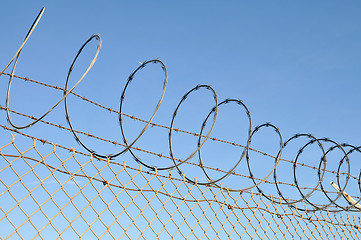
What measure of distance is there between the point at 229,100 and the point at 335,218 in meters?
2.45

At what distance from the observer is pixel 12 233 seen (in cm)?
356

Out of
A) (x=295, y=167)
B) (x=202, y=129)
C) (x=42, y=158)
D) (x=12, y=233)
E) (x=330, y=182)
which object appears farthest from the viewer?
(x=330, y=182)

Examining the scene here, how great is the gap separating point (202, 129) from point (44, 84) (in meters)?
2.16

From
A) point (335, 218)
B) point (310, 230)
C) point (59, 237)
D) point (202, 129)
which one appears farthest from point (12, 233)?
point (335, 218)

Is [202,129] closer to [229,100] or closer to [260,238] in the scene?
[229,100]

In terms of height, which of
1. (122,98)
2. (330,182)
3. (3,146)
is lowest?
(3,146)

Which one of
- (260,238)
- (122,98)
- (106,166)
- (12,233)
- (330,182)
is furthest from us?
(330,182)

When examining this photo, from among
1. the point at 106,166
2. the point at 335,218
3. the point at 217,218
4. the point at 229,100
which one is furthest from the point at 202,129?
the point at 335,218

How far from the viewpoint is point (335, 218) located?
6648 millimetres

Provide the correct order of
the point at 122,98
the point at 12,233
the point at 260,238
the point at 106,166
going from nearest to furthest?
the point at 12,233, the point at 106,166, the point at 122,98, the point at 260,238

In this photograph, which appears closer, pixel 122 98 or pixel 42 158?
pixel 42 158

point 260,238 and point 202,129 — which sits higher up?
point 202,129

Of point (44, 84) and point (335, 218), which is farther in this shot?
point (335, 218)

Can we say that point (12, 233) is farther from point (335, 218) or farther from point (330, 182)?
point (330, 182)
